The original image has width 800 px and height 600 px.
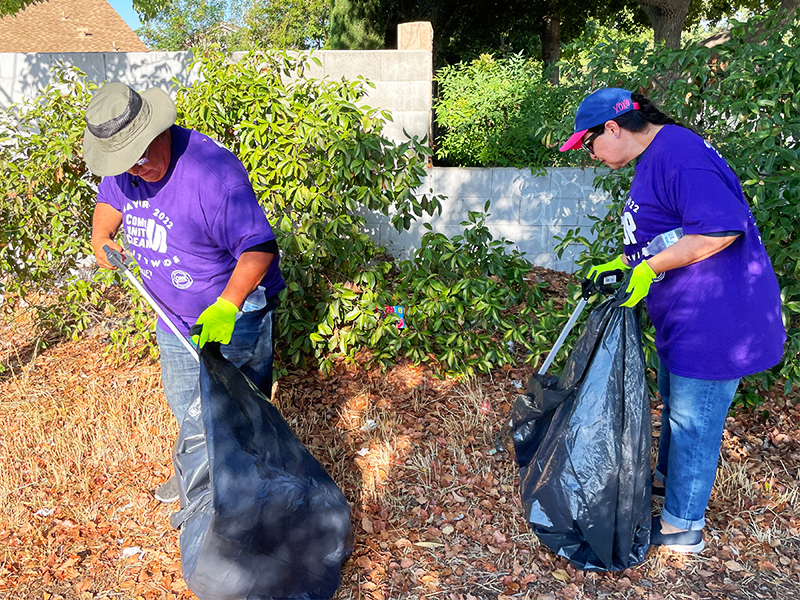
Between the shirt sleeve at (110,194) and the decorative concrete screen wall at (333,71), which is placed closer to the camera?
the shirt sleeve at (110,194)

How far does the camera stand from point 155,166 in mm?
2068

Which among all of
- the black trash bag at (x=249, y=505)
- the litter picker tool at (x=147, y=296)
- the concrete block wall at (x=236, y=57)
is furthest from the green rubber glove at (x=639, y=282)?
the concrete block wall at (x=236, y=57)

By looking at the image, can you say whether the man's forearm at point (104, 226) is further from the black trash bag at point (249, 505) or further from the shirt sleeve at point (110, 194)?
the black trash bag at point (249, 505)

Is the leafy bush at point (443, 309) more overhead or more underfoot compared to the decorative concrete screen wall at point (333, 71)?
more underfoot

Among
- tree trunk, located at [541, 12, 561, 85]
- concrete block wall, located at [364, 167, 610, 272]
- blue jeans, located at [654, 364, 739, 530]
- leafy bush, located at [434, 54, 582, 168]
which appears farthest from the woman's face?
tree trunk, located at [541, 12, 561, 85]

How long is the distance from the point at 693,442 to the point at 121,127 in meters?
2.25

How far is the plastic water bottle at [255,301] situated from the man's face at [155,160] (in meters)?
0.52

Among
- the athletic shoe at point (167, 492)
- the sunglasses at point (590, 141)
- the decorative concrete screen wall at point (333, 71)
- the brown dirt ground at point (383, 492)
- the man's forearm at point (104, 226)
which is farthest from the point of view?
the decorative concrete screen wall at point (333, 71)

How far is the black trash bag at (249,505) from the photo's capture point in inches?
73.2

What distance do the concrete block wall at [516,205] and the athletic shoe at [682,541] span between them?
10.1 ft

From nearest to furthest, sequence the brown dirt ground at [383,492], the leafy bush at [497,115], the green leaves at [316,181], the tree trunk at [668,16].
→ the brown dirt ground at [383,492] < the green leaves at [316,181] < the leafy bush at [497,115] < the tree trunk at [668,16]

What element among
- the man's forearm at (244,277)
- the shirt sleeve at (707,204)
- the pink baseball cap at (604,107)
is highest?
the pink baseball cap at (604,107)

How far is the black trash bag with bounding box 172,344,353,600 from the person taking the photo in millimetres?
1860

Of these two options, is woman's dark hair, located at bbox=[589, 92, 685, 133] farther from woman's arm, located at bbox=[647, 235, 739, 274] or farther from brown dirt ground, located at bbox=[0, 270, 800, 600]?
brown dirt ground, located at bbox=[0, 270, 800, 600]
